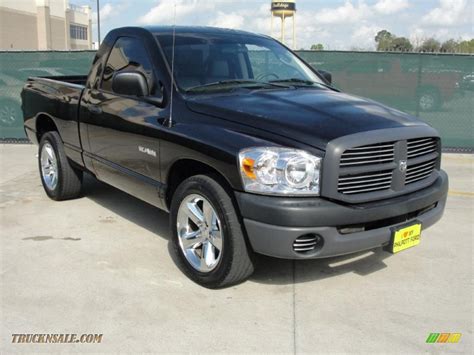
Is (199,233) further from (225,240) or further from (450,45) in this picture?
(450,45)

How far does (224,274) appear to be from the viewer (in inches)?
147

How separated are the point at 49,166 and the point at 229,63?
2887mm

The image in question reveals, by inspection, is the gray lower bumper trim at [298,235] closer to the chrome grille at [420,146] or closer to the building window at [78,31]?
the chrome grille at [420,146]

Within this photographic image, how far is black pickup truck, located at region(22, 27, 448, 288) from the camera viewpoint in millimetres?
3404

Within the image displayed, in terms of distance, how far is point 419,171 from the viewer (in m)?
4.00

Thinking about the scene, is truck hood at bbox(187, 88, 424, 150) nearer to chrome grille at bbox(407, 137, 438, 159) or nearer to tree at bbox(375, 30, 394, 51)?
chrome grille at bbox(407, 137, 438, 159)

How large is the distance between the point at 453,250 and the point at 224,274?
241cm

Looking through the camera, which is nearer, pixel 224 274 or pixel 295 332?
pixel 295 332

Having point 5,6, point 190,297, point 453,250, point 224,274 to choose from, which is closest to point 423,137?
point 453,250

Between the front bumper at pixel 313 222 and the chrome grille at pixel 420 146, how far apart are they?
0.40 m

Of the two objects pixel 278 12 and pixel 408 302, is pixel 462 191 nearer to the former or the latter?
pixel 408 302

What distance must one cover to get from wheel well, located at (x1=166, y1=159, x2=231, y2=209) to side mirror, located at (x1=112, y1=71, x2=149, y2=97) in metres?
0.70

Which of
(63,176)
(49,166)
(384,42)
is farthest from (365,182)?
(384,42)

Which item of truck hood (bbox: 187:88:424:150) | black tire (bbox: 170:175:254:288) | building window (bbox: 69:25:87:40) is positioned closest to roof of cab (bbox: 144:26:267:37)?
truck hood (bbox: 187:88:424:150)
